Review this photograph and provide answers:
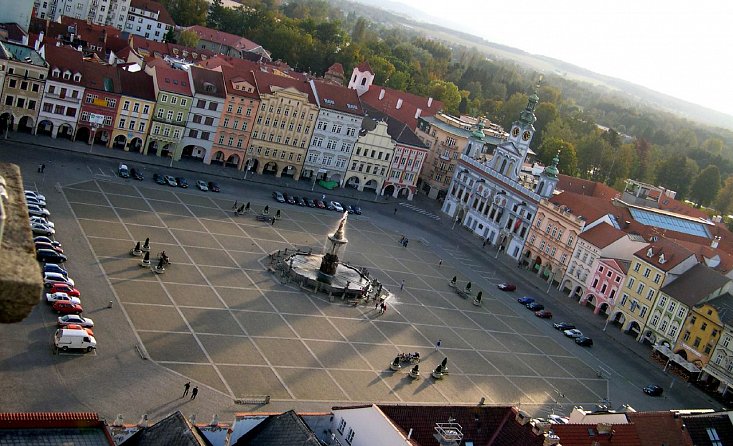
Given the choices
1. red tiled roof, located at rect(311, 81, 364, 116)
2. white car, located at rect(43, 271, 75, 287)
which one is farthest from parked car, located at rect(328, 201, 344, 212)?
white car, located at rect(43, 271, 75, 287)

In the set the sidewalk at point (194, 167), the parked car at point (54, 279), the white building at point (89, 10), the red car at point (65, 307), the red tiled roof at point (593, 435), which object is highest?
the white building at point (89, 10)

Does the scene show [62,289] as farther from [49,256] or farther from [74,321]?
[49,256]

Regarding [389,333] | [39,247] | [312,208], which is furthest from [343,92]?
[39,247]

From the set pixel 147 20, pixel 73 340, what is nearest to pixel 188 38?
pixel 147 20

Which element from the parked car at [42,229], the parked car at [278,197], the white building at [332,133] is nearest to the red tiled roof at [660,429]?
the parked car at [42,229]

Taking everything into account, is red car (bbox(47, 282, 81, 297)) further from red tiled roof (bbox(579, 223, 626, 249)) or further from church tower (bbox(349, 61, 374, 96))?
church tower (bbox(349, 61, 374, 96))

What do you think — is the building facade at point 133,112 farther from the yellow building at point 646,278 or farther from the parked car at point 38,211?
the yellow building at point 646,278
